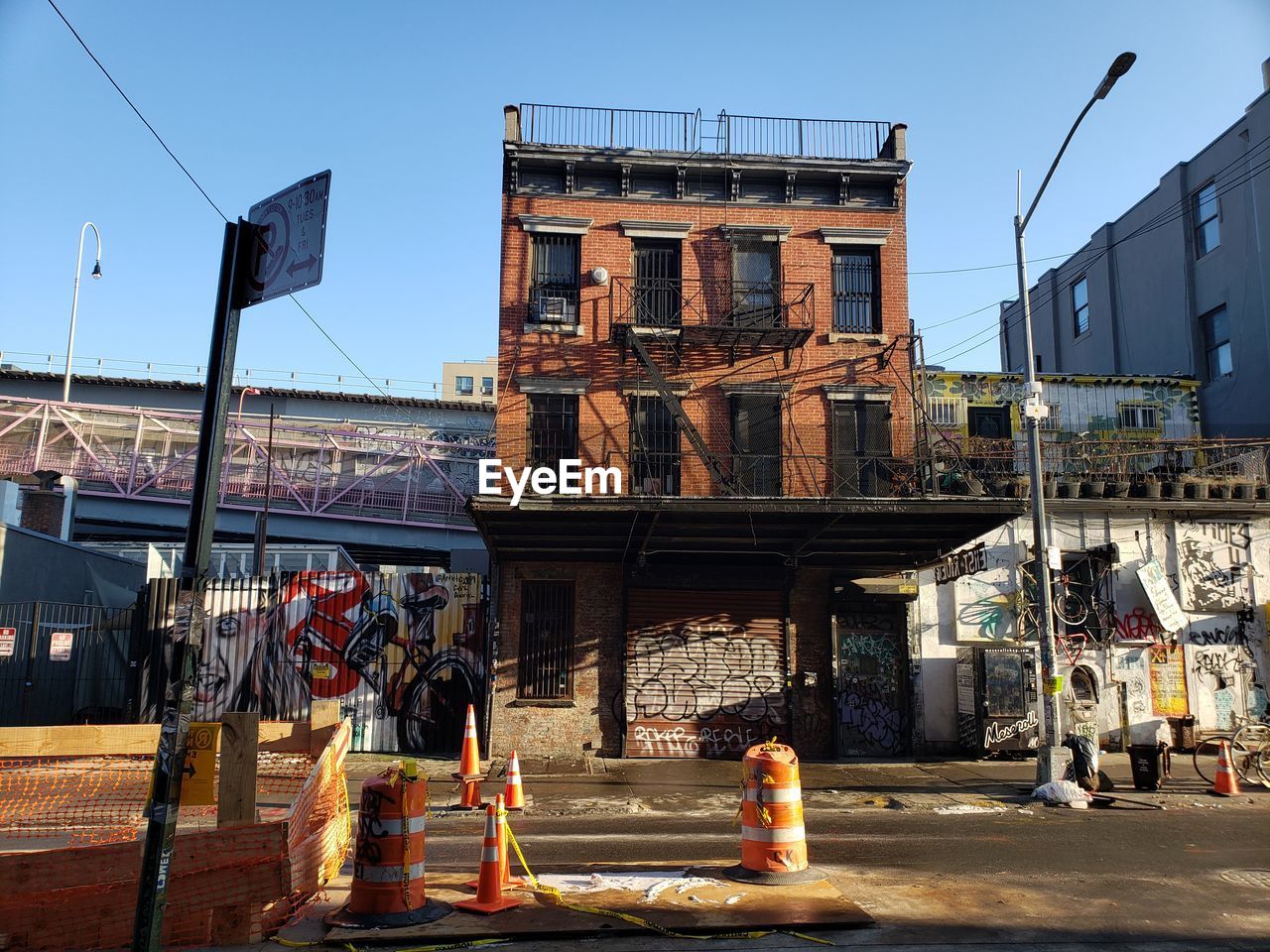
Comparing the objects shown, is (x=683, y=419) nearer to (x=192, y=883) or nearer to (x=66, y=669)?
(x=66, y=669)

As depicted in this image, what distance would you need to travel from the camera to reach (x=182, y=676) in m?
5.62

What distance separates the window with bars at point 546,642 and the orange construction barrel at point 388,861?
1165cm

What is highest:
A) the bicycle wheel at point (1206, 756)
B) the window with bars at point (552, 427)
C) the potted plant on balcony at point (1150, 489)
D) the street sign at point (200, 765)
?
the window with bars at point (552, 427)

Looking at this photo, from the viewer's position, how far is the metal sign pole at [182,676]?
213 inches

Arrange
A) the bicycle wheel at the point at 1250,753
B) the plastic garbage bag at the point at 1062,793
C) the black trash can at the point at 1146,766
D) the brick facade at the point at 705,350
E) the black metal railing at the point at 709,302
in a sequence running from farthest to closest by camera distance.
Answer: the black metal railing at the point at 709,302 < the brick facade at the point at 705,350 < the bicycle wheel at the point at 1250,753 < the black trash can at the point at 1146,766 < the plastic garbage bag at the point at 1062,793

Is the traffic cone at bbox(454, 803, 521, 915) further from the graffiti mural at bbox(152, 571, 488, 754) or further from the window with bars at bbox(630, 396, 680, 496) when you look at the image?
the window with bars at bbox(630, 396, 680, 496)

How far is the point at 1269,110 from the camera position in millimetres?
26844

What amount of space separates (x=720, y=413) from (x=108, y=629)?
13768mm

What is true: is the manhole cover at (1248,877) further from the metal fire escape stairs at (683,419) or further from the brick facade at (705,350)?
the metal fire escape stairs at (683,419)

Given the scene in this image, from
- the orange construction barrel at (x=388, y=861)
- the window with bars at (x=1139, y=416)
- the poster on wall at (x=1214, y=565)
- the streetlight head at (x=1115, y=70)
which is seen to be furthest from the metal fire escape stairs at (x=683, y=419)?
the window with bars at (x=1139, y=416)

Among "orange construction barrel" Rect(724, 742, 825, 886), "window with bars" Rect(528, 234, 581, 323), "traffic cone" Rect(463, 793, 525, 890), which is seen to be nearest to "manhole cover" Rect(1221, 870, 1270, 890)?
"orange construction barrel" Rect(724, 742, 825, 886)

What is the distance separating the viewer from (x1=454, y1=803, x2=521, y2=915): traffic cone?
7.38 meters

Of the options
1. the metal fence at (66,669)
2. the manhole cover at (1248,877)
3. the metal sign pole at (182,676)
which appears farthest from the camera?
the metal fence at (66,669)

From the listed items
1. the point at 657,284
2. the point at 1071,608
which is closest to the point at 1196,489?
the point at 1071,608
